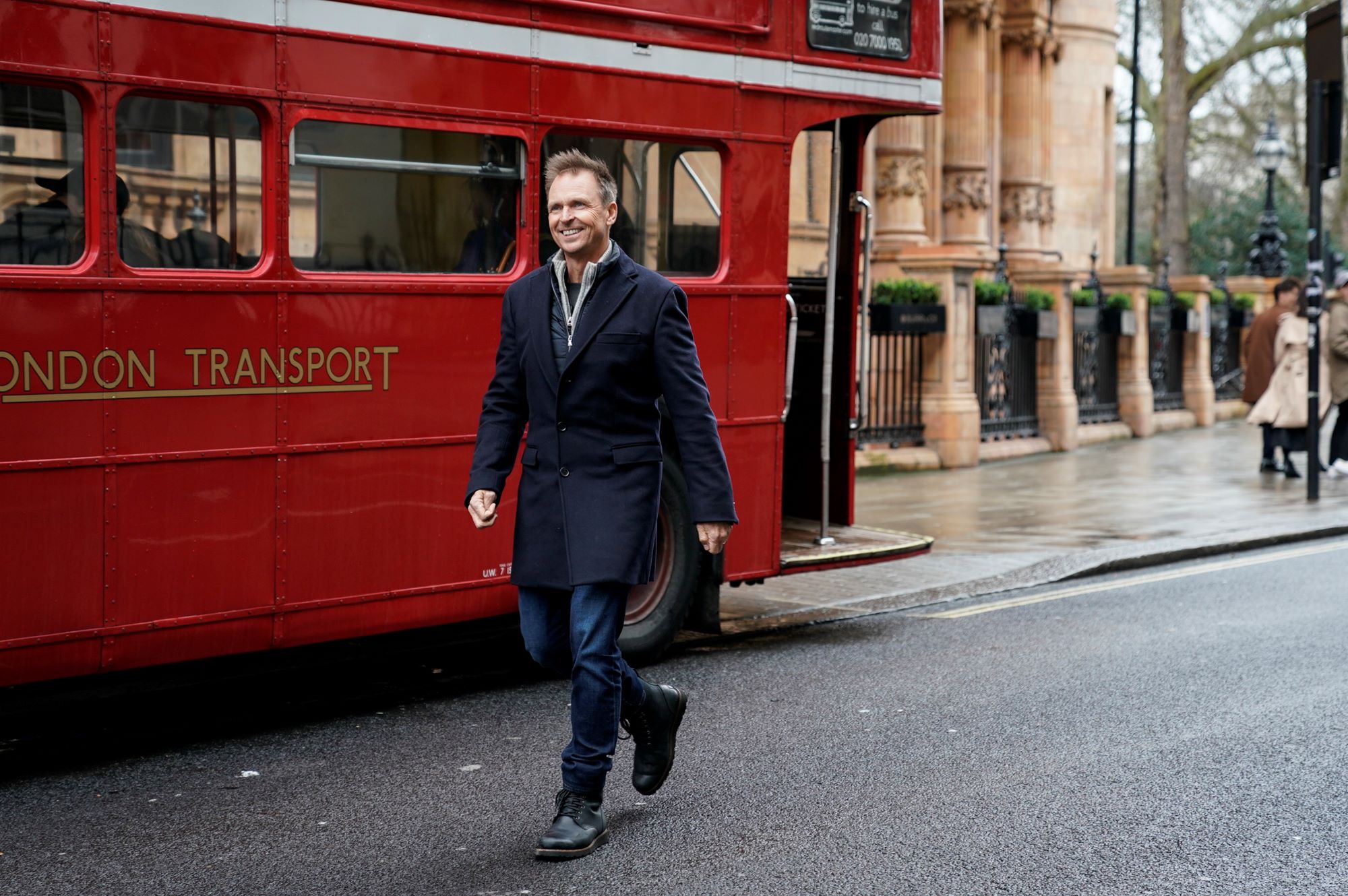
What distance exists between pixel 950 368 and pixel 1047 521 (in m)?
4.81

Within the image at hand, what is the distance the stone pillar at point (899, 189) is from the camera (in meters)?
23.0

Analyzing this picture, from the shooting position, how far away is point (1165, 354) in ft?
78.5

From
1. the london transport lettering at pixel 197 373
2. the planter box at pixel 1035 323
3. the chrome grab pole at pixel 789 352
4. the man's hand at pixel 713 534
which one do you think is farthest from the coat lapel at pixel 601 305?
the planter box at pixel 1035 323

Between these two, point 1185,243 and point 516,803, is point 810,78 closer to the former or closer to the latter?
point 516,803

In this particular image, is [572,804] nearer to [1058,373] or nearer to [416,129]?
[416,129]

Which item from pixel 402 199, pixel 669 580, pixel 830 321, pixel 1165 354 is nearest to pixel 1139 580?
pixel 830 321

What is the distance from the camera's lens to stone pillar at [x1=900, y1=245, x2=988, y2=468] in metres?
17.7

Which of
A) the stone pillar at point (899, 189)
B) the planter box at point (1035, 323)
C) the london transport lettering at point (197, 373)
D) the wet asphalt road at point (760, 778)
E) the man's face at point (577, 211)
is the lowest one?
the wet asphalt road at point (760, 778)

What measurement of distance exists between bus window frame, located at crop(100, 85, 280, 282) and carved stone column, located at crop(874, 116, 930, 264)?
56.4 feet

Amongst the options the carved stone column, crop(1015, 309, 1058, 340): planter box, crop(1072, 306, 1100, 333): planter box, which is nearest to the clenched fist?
crop(1015, 309, 1058, 340): planter box

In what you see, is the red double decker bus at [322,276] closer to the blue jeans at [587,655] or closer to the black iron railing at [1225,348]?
the blue jeans at [587,655]

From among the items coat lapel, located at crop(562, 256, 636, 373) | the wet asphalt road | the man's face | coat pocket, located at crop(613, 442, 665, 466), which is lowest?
the wet asphalt road

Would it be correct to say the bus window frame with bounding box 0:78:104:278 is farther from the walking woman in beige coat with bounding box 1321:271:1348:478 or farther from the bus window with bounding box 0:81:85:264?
the walking woman in beige coat with bounding box 1321:271:1348:478

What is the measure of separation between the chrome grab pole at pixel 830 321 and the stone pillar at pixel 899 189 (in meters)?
14.0
